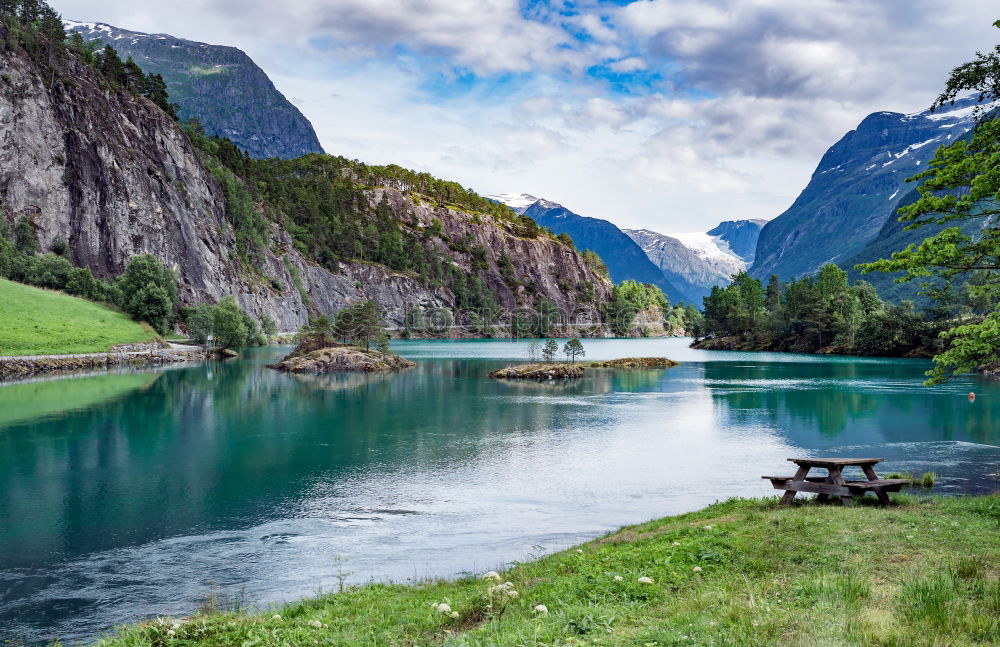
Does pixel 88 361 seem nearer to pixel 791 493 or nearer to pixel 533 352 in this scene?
pixel 533 352

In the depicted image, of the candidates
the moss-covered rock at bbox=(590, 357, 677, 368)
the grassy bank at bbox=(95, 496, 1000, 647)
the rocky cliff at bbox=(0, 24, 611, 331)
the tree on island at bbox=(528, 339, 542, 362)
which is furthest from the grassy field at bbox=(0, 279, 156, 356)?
the grassy bank at bbox=(95, 496, 1000, 647)

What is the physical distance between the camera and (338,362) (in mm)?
93688

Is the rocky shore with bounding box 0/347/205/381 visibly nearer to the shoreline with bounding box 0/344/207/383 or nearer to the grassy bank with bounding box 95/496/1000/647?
the shoreline with bounding box 0/344/207/383

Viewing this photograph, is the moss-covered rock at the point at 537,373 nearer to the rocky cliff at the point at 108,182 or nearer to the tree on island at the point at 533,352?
the tree on island at the point at 533,352

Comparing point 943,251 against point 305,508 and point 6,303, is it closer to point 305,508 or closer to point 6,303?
point 305,508

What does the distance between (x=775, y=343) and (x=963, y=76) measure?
139 metres

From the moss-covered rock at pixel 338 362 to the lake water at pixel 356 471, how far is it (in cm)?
2166

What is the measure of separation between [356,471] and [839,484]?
2081cm

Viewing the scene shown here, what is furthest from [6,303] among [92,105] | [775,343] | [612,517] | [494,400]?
[775,343]

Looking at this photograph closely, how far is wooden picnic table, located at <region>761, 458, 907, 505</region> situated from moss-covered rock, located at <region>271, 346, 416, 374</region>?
2976 inches

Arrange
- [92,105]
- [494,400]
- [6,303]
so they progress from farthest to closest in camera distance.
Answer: [92,105], [6,303], [494,400]

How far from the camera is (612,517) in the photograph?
79.1 feet

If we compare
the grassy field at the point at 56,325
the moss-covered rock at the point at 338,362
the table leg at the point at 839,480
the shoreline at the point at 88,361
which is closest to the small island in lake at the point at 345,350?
the moss-covered rock at the point at 338,362

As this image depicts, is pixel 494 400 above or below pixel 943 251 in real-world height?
below
